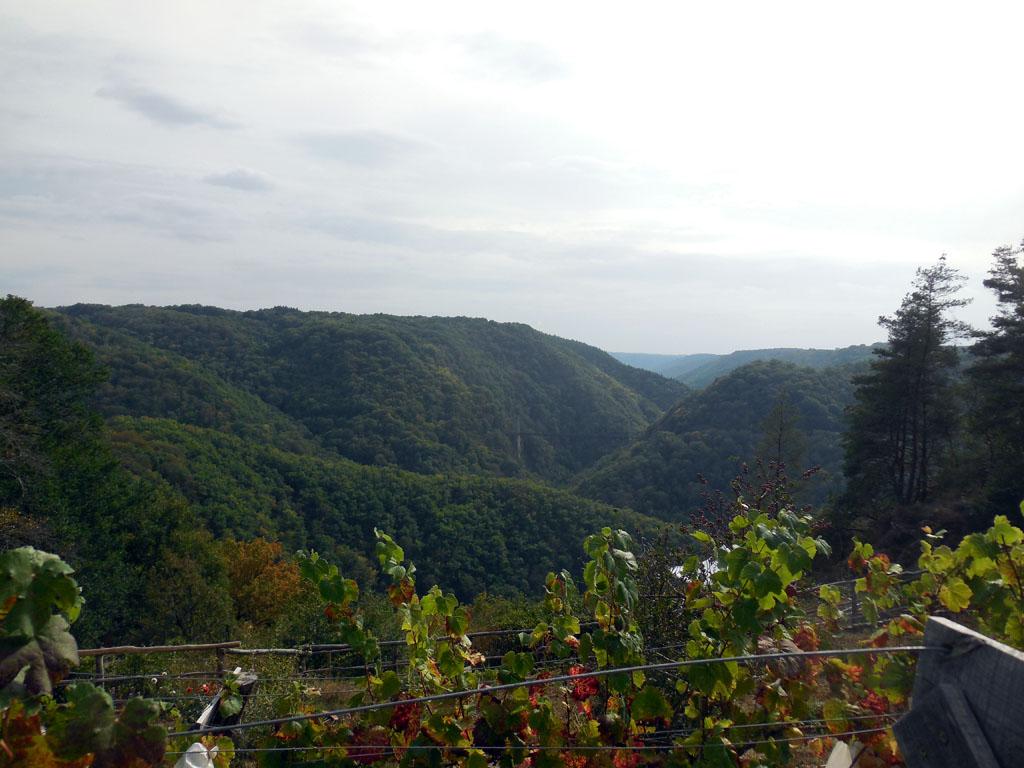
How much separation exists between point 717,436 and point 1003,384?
32186 millimetres

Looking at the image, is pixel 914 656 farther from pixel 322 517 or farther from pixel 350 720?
pixel 322 517

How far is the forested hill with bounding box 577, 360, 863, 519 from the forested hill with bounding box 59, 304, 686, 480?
18.1 meters

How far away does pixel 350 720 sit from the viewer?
2654 mm

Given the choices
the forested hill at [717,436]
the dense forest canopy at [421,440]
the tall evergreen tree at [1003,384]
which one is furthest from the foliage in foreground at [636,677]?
the forested hill at [717,436]

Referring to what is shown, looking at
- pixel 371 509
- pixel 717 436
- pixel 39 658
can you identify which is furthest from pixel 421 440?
pixel 39 658

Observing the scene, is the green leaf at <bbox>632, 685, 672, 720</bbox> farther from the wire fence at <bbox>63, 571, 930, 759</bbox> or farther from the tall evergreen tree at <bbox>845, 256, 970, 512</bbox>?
the tall evergreen tree at <bbox>845, 256, 970, 512</bbox>

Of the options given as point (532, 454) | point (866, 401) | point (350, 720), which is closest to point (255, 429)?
point (532, 454)

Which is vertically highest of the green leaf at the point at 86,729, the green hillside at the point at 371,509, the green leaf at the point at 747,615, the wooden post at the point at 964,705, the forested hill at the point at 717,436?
the wooden post at the point at 964,705

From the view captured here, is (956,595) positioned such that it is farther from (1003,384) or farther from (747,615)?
(1003,384)

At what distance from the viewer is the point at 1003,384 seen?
1591 cm

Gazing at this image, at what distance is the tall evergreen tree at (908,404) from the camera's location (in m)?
19.4

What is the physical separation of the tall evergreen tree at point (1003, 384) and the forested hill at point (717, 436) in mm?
17782

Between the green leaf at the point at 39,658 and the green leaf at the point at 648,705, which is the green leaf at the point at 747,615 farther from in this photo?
the green leaf at the point at 39,658

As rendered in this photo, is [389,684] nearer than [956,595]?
No
